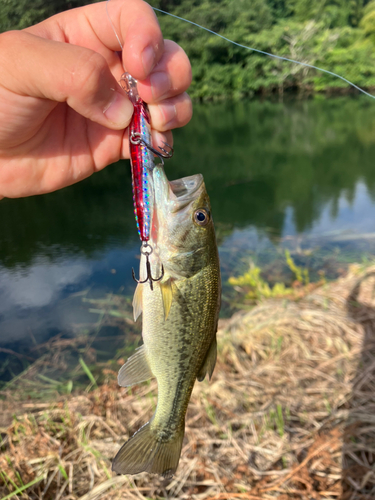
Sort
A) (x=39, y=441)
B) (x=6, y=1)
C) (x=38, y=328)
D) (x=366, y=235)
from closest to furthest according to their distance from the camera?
(x=39, y=441) < (x=6, y=1) < (x=38, y=328) < (x=366, y=235)

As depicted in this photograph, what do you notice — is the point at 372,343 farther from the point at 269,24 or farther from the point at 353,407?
the point at 269,24

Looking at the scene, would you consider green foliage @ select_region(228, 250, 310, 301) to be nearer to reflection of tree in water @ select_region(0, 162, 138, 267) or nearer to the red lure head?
reflection of tree in water @ select_region(0, 162, 138, 267)

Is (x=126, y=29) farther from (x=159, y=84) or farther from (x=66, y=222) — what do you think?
(x=66, y=222)

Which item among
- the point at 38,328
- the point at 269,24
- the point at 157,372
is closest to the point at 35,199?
the point at 38,328

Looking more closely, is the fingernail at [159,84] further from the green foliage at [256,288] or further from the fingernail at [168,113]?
the green foliage at [256,288]

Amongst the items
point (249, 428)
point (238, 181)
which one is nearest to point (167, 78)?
point (249, 428)

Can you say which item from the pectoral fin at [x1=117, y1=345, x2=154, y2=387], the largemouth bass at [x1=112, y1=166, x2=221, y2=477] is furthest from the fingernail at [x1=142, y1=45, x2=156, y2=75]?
the pectoral fin at [x1=117, y1=345, x2=154, y2=387]
